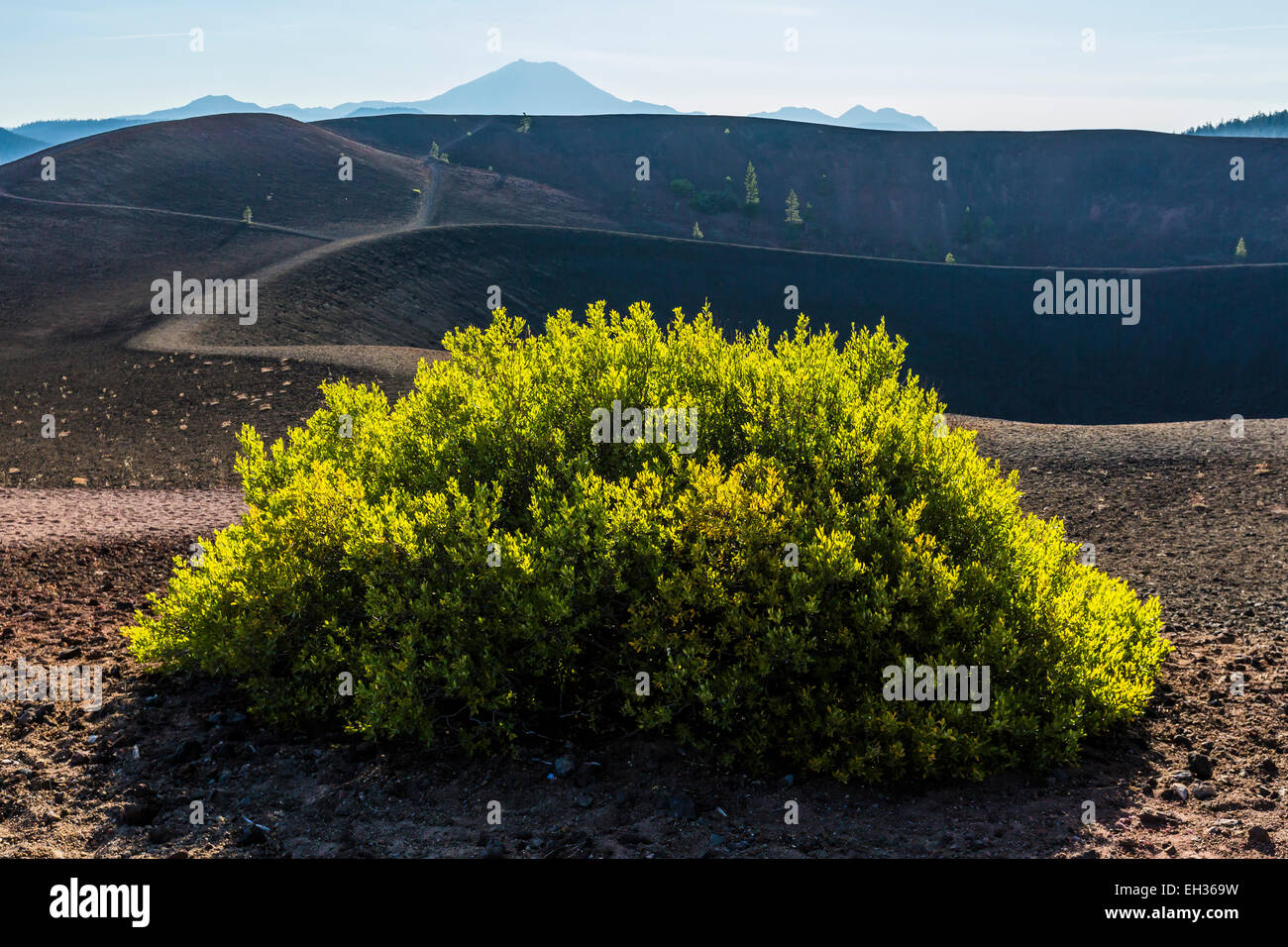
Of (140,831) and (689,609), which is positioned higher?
(689,609)

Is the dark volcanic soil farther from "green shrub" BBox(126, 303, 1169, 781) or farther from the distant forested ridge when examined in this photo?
the distant forested ridge

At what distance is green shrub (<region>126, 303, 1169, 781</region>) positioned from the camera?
6.02m

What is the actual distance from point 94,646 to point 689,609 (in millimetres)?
5904

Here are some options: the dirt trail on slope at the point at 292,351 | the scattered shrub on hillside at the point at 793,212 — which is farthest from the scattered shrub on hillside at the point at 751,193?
the dirt trail on slope at the point at 292,351

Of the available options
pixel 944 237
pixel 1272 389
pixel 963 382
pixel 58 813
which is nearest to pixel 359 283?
pixel 963 382

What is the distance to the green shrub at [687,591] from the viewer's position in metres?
6.02

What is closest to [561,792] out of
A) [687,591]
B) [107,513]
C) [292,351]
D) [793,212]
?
[687,591]

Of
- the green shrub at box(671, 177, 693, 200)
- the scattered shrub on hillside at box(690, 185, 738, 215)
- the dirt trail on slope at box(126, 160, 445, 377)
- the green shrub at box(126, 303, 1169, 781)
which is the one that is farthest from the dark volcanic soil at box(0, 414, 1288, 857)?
the green shrub at box(671, 177, 693, 200)

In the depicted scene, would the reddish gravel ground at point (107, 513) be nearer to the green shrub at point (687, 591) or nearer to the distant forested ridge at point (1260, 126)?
the green shrub at point (687, 591)

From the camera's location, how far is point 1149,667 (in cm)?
777

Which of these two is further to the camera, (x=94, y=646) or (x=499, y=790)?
(x=94, y=646)

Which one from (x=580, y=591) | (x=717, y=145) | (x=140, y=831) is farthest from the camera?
(x=717, y=145)
